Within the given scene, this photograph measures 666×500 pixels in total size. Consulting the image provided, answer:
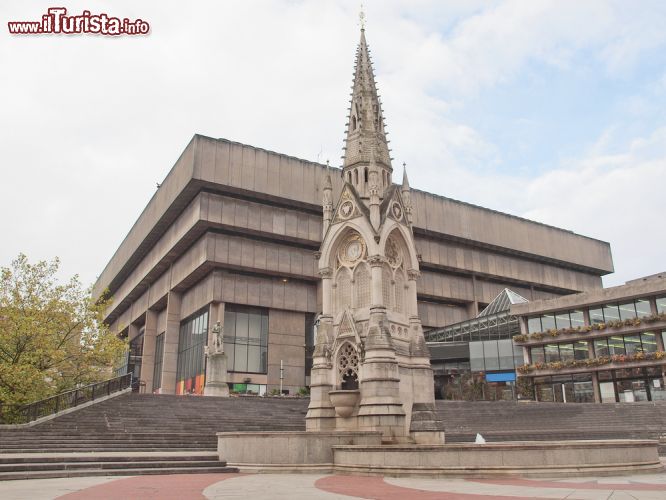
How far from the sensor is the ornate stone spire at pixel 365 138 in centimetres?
2478

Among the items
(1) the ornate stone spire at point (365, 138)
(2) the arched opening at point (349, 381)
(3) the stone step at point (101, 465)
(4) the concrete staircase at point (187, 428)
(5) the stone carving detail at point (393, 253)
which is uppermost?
(1) the ornate stone spire at point (365, 138)

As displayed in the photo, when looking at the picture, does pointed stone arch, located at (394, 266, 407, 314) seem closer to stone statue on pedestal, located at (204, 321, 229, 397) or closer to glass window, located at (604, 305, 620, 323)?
stone statue on pedestal, located at (204, 321, 229, 397)

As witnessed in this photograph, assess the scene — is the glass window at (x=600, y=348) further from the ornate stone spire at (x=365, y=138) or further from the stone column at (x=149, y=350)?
the stone column at (x=149, y=350)

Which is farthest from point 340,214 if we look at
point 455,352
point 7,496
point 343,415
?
point 455,352

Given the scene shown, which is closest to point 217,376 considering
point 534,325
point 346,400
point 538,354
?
point 346,400

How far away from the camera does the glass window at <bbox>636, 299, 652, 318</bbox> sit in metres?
49.3

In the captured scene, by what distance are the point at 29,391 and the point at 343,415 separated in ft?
54.5

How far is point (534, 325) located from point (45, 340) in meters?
A: 43.6

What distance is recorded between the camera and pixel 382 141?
25.6m

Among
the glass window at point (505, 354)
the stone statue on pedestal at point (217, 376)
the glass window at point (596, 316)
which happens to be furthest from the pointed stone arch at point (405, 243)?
the glass window at point (505, 354)

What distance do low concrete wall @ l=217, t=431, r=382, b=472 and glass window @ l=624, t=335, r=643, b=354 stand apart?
40.7 m

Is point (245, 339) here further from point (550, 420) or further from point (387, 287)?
point (387, 287)

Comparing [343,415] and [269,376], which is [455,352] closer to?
[269,376]

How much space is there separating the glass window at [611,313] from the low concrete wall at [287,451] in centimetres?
4187
